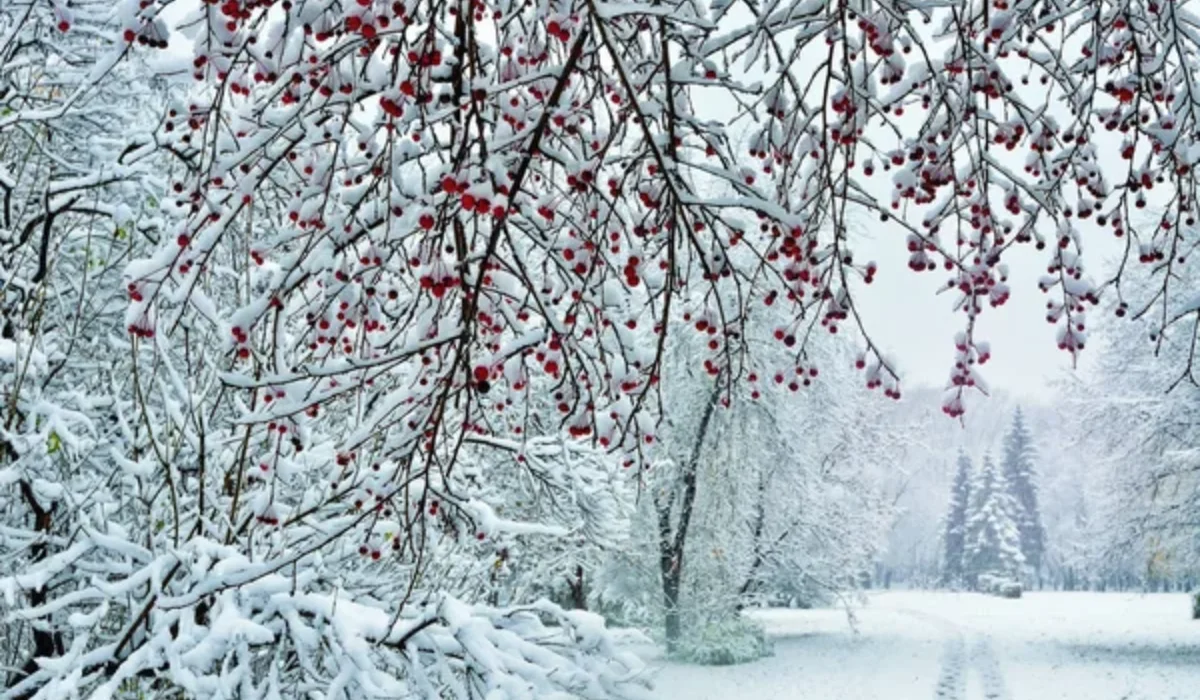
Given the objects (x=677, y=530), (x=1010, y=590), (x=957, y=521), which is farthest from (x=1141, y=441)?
(x=957, y=521)

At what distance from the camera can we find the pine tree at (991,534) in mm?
48969

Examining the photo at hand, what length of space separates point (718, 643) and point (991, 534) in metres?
36.9

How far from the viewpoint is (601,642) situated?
146 inches

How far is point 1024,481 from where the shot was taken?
2100 inches

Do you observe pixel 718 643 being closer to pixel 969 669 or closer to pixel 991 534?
pixel 969 669

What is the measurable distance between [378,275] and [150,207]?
3.95 meters

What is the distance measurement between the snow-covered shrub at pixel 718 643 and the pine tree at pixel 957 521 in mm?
38546

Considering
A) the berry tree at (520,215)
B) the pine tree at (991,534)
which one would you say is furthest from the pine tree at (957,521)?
the berry tree at (520,215)

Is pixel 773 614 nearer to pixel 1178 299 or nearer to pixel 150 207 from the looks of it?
pixel 1178 299

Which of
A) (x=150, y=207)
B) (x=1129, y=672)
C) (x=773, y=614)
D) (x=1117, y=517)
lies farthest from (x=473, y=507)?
(x=773, y=614)

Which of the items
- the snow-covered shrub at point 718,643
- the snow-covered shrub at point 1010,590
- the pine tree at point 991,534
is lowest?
the snow-covered shrub at point 718,643

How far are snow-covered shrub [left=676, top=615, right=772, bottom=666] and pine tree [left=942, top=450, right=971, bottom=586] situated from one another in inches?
1518

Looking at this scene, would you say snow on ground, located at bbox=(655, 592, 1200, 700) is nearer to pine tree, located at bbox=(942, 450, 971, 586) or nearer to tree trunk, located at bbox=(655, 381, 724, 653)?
tree trunk, located at bbox=(655, 381, 724, 653)

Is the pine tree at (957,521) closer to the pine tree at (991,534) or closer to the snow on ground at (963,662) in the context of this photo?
the pine tree at (991,534)
